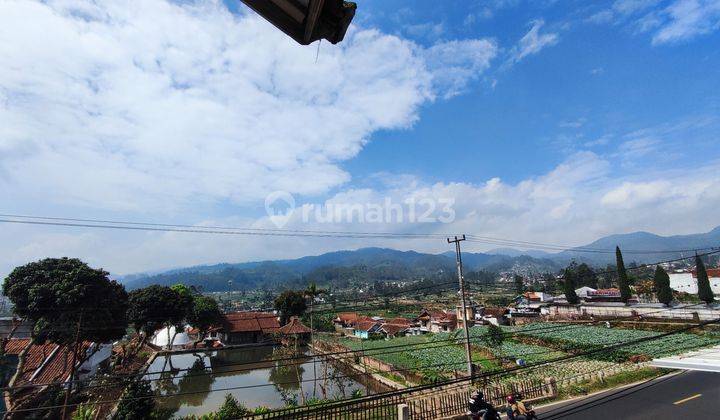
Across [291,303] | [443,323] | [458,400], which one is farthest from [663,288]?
[458,400]

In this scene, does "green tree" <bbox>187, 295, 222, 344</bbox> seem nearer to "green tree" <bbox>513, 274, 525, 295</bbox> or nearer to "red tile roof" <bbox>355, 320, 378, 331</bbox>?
"red tile roof" <bbox>355, 320, 378, 331</bbox>

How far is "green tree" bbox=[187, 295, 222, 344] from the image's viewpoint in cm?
4316

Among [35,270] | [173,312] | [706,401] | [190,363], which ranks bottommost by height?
[190,363]

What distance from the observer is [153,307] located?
113 ft

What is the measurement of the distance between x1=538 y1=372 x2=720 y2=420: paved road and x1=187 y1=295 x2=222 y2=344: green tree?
40665 mm

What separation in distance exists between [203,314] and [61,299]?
87.0 ft

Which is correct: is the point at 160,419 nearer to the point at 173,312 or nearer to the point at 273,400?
the point at 273,400

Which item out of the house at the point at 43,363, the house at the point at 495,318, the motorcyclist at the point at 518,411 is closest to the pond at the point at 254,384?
the house at the point at 43,363

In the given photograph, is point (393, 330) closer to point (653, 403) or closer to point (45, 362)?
point (653, 403)

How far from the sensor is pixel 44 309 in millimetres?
18406

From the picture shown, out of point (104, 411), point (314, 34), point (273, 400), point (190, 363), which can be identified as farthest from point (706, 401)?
point (190, 363)

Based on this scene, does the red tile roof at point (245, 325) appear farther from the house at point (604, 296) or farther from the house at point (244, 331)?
the house at point (604, 296)

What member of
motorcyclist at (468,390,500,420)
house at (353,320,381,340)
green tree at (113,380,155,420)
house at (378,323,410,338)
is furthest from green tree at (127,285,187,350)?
motorcyclist at (468,390,500,420)

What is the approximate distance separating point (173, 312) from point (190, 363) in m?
8.95
